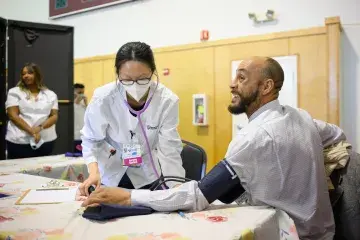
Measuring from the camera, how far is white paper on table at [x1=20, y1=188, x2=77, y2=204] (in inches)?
45.1

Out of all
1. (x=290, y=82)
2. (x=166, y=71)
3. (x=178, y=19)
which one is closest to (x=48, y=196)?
(x=290, y=82)

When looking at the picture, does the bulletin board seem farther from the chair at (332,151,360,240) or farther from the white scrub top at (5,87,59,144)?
the chair at (332,151,360,240)

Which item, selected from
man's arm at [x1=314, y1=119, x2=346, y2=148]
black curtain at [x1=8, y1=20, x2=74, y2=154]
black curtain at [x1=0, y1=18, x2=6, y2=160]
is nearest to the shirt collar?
man's arm at [x1=314, y1=119, x2=346, y2=148]

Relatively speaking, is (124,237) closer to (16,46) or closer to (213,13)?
(16,46)

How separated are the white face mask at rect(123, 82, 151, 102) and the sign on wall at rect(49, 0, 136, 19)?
3.70 metres

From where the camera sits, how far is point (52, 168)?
1.93m

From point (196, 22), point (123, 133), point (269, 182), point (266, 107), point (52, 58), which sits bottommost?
point (269, 182)

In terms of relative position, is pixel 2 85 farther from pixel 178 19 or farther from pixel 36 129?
pixel 178 19

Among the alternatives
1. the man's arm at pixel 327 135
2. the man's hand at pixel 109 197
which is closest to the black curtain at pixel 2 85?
the man's hand at pixel 109 197

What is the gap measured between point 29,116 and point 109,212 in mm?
2334

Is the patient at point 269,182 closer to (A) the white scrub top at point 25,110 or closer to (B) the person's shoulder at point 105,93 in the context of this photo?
(B) the person's shoulder at point 105,93

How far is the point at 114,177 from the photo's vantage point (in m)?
1.50

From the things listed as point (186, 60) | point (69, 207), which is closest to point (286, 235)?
point (69, 207)

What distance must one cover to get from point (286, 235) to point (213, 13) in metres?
3.56
